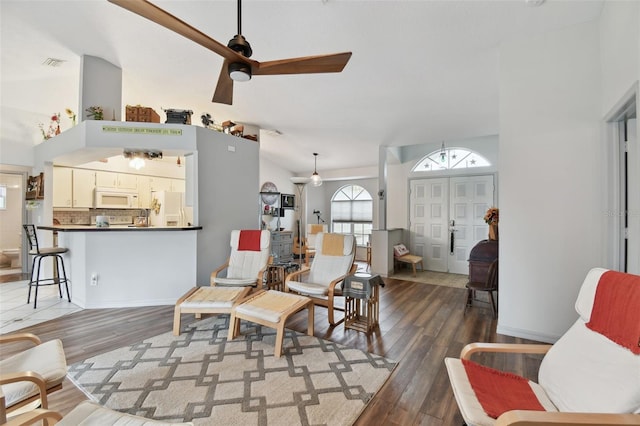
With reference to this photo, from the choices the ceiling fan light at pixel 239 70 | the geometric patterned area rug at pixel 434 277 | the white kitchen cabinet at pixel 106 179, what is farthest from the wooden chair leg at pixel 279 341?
the white kitchen cabinet at pixel 106 179

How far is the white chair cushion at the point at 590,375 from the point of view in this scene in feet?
3.66

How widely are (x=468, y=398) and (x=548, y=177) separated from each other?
2.41m

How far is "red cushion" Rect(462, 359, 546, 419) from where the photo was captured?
1289 millimetres

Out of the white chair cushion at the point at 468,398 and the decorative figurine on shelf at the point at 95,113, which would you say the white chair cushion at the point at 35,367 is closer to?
the white chair cushion at the point at 468,398

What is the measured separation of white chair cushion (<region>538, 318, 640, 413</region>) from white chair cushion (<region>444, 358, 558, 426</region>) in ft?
0.17

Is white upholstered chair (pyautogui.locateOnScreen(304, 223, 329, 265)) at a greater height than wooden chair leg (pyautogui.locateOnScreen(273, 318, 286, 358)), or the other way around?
white upholstered chair (pyautogui.locateOnScreen(304, 223, 329, 265))

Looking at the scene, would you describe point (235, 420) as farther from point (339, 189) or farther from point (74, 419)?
point (339, 189)

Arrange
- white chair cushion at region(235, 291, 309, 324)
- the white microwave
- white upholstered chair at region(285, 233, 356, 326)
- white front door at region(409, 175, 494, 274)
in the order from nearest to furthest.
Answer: white chair cushion at region(235, 291, 309, 324)
white upholstered chair at region(285, 233, 356, 326)
the white microwave
white front door at region(409, 175, 494, 274)

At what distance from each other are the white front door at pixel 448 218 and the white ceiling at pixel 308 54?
49.3 inches

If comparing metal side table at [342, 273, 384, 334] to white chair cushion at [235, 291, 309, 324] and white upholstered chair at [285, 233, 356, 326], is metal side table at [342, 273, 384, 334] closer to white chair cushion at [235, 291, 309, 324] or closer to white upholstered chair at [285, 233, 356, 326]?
white upholstered chair at [285, 233, 356, 326]

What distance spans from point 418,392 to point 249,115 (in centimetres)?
453

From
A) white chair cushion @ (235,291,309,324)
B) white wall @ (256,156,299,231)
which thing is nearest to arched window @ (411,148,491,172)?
white wall @ (256,156,299,231)

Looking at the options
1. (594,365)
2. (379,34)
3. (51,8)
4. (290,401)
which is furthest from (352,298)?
(51,8)

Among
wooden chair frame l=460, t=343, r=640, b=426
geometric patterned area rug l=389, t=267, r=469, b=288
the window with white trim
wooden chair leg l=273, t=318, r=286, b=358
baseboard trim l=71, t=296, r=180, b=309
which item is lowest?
geometric patterned area rug l=389, t=267, r=469, b=288
